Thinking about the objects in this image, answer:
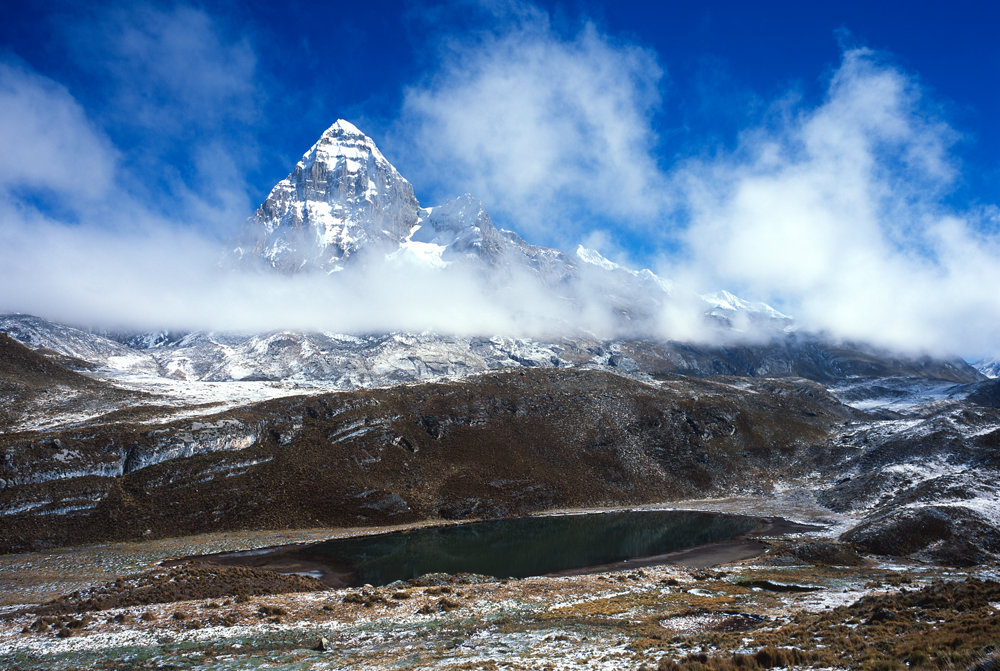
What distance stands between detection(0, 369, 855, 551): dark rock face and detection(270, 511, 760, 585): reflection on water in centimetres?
1282

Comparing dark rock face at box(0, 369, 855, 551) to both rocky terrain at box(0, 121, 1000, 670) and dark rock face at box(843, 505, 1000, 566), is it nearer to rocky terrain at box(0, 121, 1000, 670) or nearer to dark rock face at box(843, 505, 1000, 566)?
rocky terrain at box(0, 121, 1000, 670)

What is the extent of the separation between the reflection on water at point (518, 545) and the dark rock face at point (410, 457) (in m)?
12.8

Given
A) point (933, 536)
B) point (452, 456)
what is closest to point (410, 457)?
point (452, 456)

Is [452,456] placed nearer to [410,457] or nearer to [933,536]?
[410,457]

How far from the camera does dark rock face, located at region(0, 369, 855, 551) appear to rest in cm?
8012

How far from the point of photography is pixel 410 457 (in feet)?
375

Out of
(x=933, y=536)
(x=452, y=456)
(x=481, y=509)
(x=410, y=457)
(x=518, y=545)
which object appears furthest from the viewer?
(x=452, y=456)

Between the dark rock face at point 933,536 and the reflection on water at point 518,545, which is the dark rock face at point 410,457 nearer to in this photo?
the reflection on water at point 518,545

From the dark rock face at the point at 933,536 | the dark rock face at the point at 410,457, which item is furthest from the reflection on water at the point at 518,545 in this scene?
the dark rock face at the point at 933,536

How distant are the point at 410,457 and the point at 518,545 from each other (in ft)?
146

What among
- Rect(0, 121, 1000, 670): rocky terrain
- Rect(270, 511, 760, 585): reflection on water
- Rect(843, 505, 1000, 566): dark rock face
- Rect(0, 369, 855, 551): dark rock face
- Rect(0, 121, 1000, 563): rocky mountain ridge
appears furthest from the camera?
Rect(0, 369, 855, 551): dark rock face

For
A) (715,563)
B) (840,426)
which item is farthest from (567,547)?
(840,426)

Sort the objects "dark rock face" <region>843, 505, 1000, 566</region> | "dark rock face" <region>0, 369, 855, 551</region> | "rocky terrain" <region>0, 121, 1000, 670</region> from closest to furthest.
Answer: "rocky terrain" <region>0, 121, 1000, 670</region>
"dark rock face" <region>843, 505, 1000, 566</region>
"dark rock face" <region>0, 369, 855, 551</region>

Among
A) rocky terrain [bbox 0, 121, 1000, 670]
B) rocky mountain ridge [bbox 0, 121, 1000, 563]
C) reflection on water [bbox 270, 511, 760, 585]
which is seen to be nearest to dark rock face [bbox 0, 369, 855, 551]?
rocky mountain ridge [bbox 0, 121, 1000, 563]
